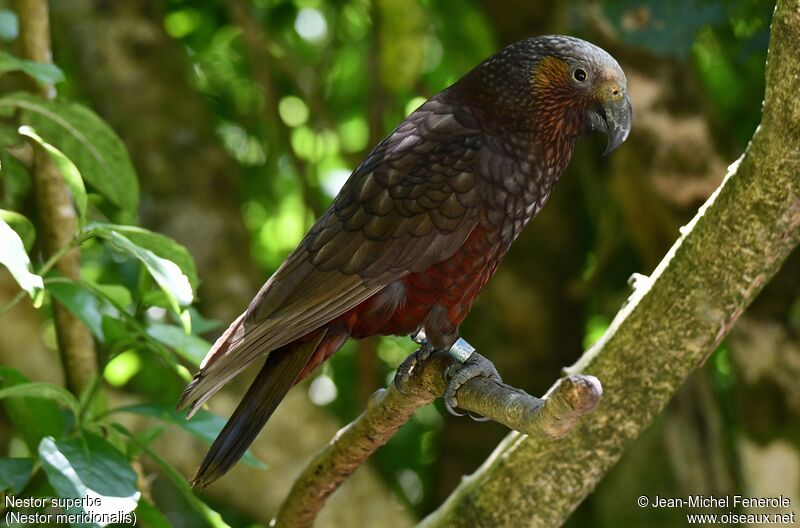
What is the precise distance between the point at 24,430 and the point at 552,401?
1235 mm

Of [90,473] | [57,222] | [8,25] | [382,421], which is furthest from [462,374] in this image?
[8,25]

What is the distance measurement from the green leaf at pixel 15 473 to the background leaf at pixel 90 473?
0.38 ft

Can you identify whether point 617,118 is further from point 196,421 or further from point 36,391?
point 36,391

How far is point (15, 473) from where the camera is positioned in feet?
6.84

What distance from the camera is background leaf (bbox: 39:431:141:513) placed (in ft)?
6.31

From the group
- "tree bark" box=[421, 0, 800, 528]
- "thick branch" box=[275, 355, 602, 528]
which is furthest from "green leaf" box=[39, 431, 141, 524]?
"tree bark" box=[421, 0, 800, 528]

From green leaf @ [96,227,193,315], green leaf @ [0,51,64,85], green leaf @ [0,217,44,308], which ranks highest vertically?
green leaf @ [0,51,64,85]

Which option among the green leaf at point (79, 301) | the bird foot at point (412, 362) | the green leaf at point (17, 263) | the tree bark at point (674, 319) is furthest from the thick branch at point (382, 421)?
the green leaf at point (17, 263)

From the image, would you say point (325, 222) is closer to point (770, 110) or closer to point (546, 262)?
point (770, 110)

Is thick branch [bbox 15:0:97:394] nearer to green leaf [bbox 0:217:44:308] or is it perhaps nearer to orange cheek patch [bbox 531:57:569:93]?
green leaf [bbox 0:217:44:308]

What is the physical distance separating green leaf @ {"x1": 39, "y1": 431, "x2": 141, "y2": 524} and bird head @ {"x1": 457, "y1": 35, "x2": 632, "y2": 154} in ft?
4.02

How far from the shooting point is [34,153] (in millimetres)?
2645

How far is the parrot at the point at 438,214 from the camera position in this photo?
2377mm

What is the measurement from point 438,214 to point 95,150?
0.84 m
